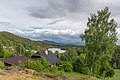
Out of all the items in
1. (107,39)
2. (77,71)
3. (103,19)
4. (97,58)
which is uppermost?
(103,19)

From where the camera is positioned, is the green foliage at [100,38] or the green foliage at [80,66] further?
the green foliage at [80,66]

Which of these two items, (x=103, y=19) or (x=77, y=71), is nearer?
(x=103, y=19)

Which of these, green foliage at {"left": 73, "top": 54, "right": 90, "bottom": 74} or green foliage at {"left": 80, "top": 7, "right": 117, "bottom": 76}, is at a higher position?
green foliage at {"left": 80, "top": 7, "right": 117, "bottom": 76}

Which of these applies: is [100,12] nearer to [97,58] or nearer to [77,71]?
[97,58]

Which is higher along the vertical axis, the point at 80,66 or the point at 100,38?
the point at 100,38

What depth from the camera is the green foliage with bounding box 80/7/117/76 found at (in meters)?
28.6

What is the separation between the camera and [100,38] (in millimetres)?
28891

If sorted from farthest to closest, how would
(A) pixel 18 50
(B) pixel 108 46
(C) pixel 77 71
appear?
1. (A) pixel 18 50
2. (C) pixel 77 71
3. (B) pixel 108 46

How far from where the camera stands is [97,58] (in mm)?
29406

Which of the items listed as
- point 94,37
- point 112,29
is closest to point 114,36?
point 112,29

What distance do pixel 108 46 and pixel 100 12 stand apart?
514 cm

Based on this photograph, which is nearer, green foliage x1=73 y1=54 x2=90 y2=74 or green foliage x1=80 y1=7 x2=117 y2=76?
green foliage x1=80 y1=7 x2=117 y2=76

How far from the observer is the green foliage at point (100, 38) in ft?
93.8

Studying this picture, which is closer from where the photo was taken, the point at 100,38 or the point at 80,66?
the point at 100,38
